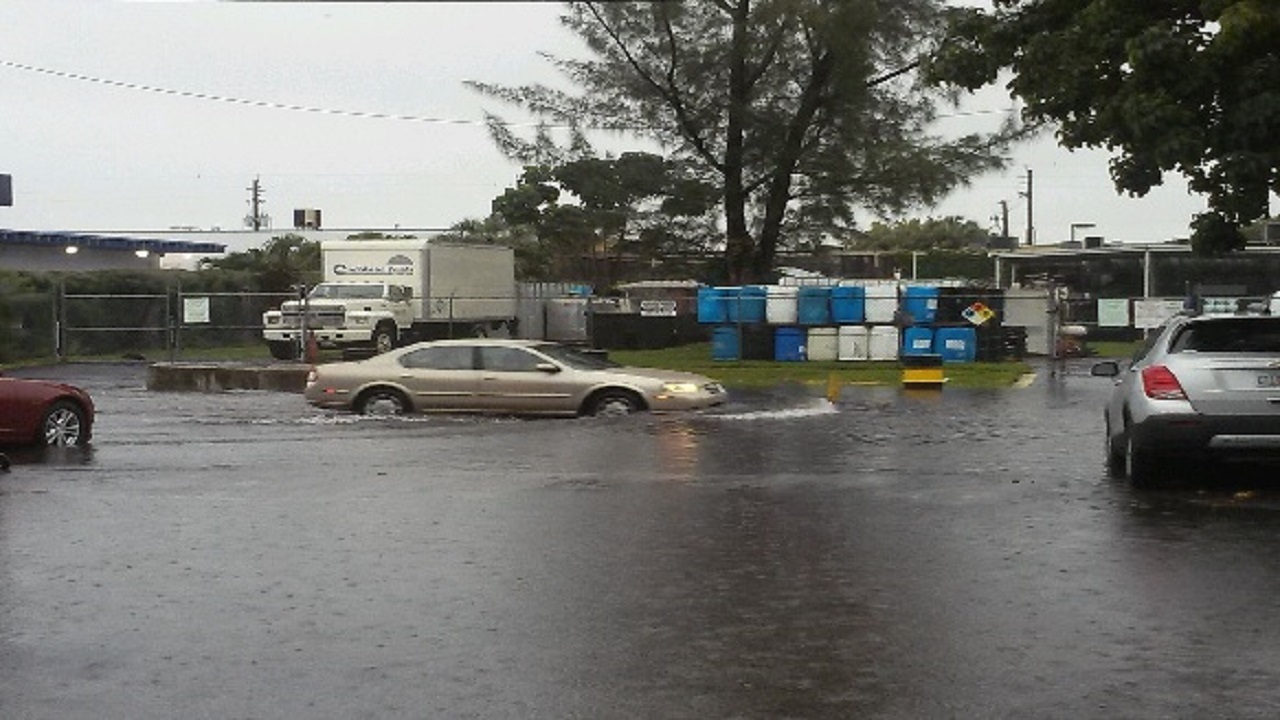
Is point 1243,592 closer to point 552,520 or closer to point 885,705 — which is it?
point 885,705

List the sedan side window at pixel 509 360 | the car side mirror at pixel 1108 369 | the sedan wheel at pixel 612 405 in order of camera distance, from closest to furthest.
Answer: the car side mirror at pixel 1108 369 < the sedan wheel at pixel 612 405 < the sedan side window at pixel 509 360

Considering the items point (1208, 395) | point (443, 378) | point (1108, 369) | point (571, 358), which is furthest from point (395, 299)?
point (1208, 395)

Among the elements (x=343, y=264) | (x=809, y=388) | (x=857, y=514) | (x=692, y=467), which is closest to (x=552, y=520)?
(x=857, y=514)

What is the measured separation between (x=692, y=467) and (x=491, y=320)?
27428 millimetres

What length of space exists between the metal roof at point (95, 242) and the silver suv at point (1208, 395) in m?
41.7

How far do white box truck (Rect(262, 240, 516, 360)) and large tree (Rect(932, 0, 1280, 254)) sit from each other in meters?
18.1

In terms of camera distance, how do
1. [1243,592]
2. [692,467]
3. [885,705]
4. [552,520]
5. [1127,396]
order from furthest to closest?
[692,467], [1127,396], [552,520], [1243,592], [885,705]

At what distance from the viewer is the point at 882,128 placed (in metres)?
40.8

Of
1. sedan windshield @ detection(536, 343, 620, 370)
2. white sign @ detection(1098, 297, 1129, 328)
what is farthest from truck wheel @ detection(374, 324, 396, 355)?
white sign @ detection(1098, 297, 1129, 328)

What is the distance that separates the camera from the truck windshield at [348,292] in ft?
125

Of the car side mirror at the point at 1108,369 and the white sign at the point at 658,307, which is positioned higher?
the white sign at the point at 658,307

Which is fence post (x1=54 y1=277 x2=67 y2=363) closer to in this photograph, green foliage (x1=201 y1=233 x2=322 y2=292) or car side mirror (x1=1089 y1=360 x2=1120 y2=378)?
green foliage (x1=201 y1=233 x2=322 y2=292)

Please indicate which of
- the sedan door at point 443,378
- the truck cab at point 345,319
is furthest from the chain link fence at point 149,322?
the sedan door at point 443,378

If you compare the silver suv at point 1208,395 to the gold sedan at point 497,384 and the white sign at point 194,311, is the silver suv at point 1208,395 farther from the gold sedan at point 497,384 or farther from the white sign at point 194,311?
the white sign at point 194,311
